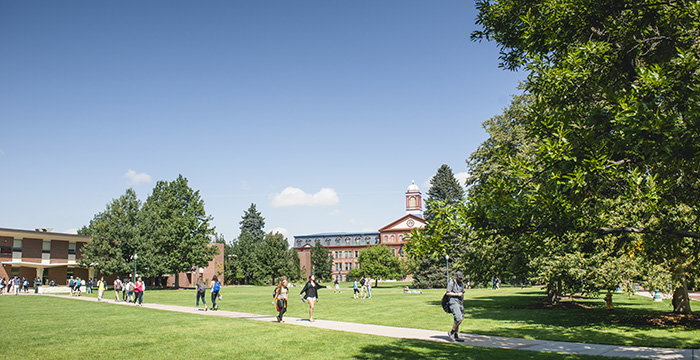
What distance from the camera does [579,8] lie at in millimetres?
8656

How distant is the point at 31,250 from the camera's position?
58406 millimetres

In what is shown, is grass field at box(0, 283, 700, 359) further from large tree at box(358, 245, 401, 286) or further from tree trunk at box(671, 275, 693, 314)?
large tree at box(358, 245, 401, 286)

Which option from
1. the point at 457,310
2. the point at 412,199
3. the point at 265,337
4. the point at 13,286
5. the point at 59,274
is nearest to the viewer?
the point at 457,310

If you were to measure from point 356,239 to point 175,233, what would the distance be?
271 feet

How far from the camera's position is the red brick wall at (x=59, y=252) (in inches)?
2397

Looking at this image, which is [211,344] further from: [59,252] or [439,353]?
[59,252]

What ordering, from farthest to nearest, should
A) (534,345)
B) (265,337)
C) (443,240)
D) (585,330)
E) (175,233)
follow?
(175,233)
(585,330)
(265,337)
(534,345)
(443,240)

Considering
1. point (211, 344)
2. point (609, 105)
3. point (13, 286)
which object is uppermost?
point (609, 105)

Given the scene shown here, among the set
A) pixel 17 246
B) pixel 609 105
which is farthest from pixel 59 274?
pixel 609 105

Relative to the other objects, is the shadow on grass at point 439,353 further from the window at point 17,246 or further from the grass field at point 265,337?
the window at point 17,246

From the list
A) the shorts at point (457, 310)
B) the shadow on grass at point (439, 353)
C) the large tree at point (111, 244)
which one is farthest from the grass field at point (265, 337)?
the large tree at point (111, 244)

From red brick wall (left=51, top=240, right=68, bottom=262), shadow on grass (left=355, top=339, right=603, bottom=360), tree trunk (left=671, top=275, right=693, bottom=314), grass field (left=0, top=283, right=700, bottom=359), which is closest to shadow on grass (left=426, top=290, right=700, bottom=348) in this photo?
grass field (left=0, top=283, right=700, bottom=359)

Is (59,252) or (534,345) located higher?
(59,252)

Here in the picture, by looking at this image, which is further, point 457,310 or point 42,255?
point 42,255
